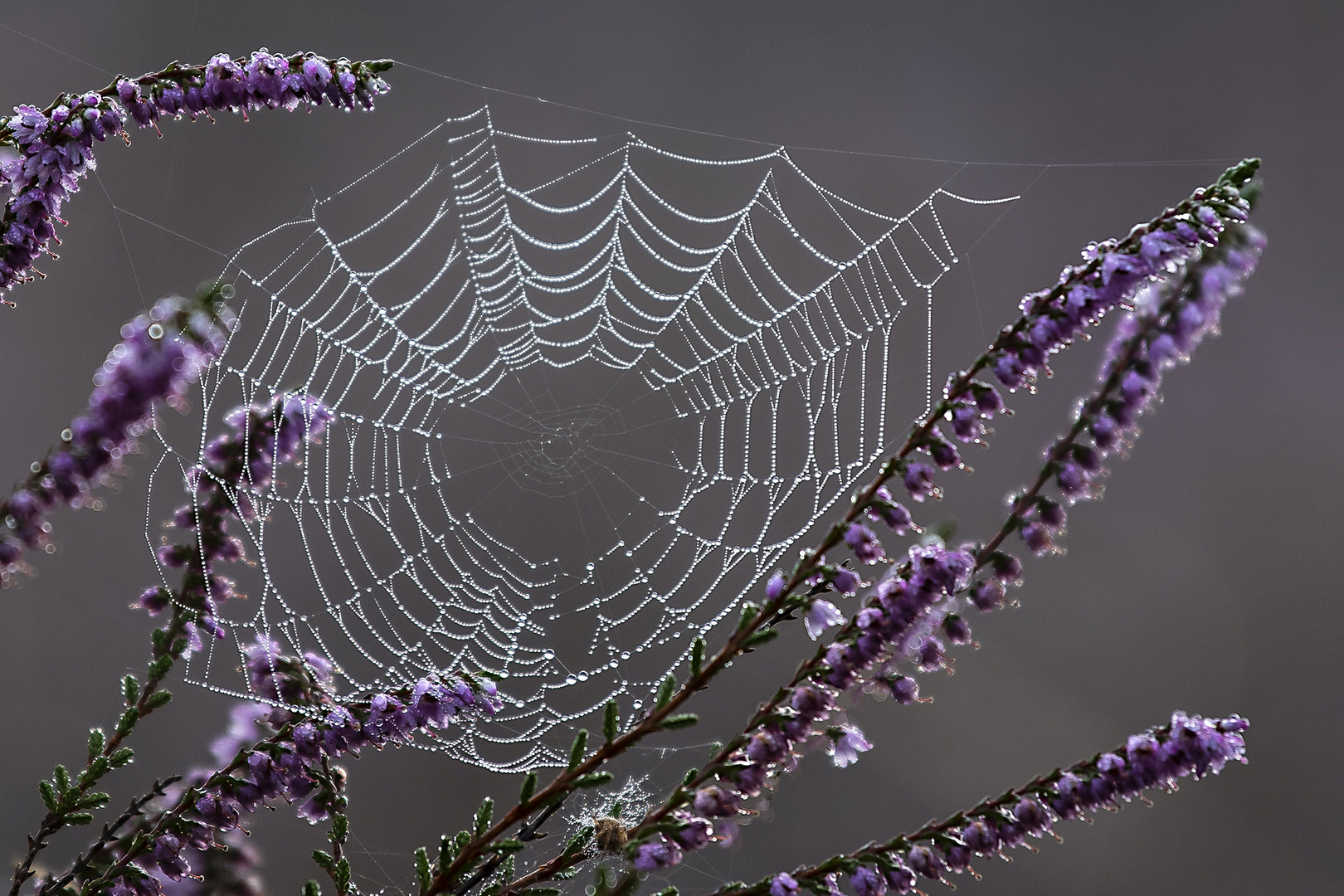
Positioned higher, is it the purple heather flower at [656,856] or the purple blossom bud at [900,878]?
the purple blossom bud at [900,878]

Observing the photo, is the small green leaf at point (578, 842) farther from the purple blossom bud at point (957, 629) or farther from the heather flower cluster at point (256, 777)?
the purple blossom bud at point (957, 629)

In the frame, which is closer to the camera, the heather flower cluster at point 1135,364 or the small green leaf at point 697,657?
the heather flower cluster at point 1135,364

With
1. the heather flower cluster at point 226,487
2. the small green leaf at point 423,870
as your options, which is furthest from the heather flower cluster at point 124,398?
the small green leaf at point 423,870

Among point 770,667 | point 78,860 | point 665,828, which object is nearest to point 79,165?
point 78,860

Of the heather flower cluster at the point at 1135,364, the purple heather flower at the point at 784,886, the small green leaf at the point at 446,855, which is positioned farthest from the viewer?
the small green leaf at the point at 446,855

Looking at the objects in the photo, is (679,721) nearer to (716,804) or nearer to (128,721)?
(716,804)

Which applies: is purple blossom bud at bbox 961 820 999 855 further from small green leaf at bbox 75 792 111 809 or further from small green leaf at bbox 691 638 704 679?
small green leaf at bbox 75 792 111 809

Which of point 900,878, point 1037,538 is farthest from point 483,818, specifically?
point 1037,538
